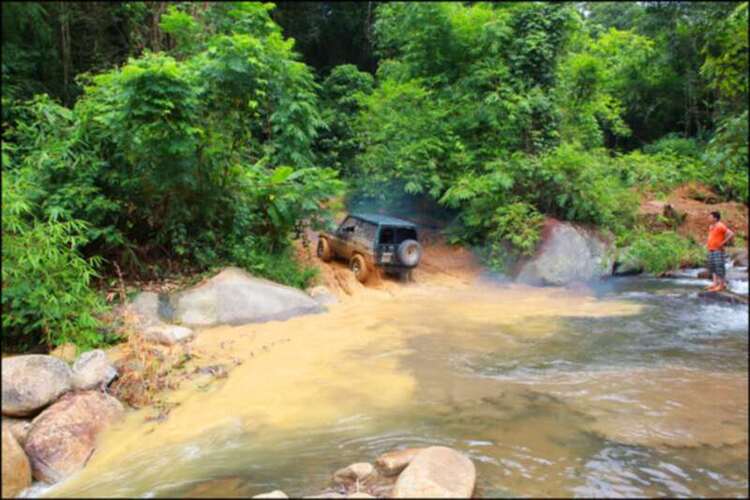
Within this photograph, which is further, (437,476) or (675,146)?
(675,146)

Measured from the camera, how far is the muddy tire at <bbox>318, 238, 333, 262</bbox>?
13.4 meters

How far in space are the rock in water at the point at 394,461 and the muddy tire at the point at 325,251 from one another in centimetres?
919

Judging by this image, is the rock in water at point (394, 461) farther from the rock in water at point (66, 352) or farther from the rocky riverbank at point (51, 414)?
the rock in water at point (66, 352)

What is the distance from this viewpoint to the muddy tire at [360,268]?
40.0 feet

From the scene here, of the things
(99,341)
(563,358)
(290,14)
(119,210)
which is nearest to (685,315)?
(563,358)

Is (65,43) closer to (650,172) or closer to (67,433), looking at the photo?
(67,433)

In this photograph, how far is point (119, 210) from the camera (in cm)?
898

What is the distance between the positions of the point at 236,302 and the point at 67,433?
418cm

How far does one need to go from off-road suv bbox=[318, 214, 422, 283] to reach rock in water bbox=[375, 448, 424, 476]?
7670 mm

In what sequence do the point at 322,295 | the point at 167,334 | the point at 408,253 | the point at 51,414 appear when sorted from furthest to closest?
the point at 408,253, the point at 322,295, the point at 167,334, the point at 51,414

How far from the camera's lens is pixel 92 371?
589 cm

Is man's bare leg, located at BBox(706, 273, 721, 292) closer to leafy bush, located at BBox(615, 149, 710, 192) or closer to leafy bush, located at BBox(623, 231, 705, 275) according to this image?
leafy bush, located at BBox(623, 231, 705, 275)

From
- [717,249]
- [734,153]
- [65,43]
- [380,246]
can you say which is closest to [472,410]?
[734,153]

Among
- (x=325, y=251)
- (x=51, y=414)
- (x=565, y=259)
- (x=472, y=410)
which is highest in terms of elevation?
(x=325, y=251)
